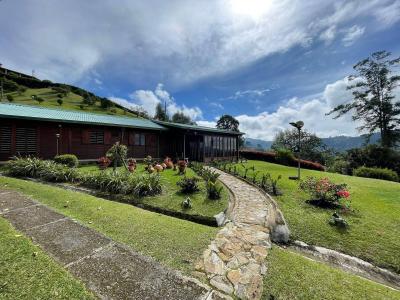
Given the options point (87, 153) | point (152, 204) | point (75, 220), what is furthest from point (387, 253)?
point (87, 153)

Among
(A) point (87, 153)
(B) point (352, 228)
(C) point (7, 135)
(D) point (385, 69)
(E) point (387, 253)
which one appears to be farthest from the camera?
(D) point (385, 69)

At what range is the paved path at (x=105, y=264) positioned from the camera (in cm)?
279

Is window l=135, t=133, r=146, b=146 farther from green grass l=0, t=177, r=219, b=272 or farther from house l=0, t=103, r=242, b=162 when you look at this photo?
green grass l=0, t=177, r=219, b=272

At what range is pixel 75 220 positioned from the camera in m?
4.90

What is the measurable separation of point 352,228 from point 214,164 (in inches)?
446

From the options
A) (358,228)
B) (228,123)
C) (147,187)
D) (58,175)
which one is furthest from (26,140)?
(228,123)

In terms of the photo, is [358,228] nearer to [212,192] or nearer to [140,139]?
[212,192]

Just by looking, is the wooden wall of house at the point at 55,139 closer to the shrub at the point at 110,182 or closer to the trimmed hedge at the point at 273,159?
the shrub at the point at 110,182

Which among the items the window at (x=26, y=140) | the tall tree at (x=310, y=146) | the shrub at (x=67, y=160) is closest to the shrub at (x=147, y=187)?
the shrub at (x=67, y=160)

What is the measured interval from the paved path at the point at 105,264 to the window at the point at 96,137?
11.5 meters

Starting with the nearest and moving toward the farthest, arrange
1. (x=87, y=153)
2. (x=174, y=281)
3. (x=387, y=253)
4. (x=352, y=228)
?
(x=174, y=281) → (x=387, y=253) → (x=352, y=228) → (x=87, y=153)

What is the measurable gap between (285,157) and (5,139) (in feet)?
70.4

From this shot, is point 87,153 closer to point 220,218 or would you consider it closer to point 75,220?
point 75,220

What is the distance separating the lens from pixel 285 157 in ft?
69.3
